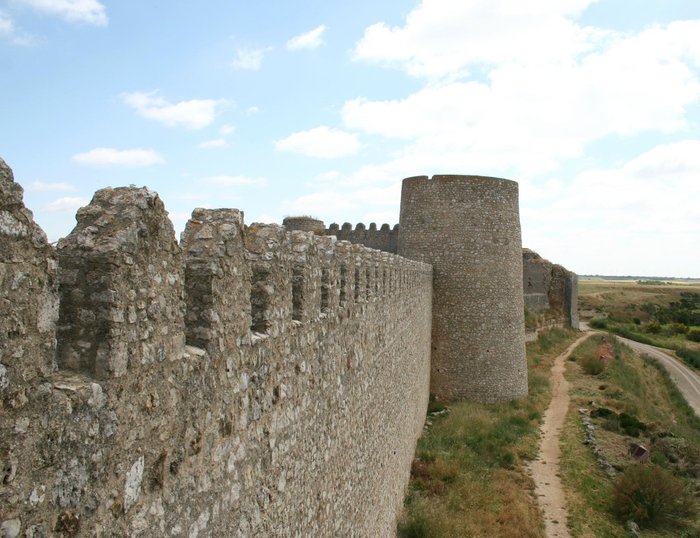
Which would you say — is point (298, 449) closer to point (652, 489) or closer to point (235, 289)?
point (235, 289)

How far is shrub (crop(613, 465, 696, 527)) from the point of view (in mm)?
11016

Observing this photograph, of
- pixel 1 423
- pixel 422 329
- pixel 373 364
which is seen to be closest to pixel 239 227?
pixel 1 423

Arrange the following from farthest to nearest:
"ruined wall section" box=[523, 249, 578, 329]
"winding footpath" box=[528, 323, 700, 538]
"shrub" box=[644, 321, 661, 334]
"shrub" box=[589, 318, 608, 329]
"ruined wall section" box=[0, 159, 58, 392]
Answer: "shrub" box=[644, 321, 661, 334] → "shrub" box=[589, 318, 608, 329] → "ruined wall section" box=[523, 249, 578, 329] → "winding footpath" box=[528, 323, 700, 538] → "ruined wall section" box=[0, 159, 58, 392]

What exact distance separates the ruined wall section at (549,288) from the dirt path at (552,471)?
14.8 meters

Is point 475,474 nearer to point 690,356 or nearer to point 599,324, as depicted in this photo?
point 690,356

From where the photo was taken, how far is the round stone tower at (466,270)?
16.5 metres

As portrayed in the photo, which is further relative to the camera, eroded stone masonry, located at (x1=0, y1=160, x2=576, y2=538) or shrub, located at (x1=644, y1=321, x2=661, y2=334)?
shrub, located at (x1=644, y1=321, x2=661, y2=334)

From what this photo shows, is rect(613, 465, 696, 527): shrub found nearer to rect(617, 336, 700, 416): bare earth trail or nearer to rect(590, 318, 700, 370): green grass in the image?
rect(617, 336, 700, 416): bare earth trail

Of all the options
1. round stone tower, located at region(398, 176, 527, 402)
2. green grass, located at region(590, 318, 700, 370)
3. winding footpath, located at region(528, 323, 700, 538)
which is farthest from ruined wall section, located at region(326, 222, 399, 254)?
green grass, located at region(590, 318, 700, 370)

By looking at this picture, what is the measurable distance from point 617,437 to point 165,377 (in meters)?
15.7

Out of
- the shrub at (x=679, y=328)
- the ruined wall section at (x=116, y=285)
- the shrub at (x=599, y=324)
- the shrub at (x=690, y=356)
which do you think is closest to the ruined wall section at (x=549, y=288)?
the shrub at (x=690, y=356)

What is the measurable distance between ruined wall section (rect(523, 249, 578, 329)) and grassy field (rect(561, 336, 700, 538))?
690 centimetres

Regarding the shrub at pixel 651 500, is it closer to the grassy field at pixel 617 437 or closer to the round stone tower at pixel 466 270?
the grassy field at pixel 617 437

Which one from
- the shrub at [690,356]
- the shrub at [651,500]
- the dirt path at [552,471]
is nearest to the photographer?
the dirt path at [552,471]
